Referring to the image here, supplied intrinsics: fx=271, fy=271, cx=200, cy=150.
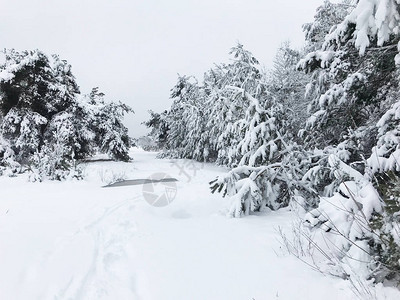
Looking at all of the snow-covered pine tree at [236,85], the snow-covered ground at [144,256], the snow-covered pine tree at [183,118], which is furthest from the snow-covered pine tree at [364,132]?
the snow-covered pine tree at [183,118]

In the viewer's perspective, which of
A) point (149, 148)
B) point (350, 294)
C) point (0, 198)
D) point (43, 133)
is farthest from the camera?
point (149, 148)

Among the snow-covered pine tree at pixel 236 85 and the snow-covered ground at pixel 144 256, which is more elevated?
the snow-covered pine tree at pixel 236 85

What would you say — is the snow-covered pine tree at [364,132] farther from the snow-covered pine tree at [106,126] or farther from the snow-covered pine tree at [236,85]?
the snow-covered pine tree at [106,126]

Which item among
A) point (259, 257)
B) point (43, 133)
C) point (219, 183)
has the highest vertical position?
point (43, 133)

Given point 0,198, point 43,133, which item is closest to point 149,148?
point 43,133

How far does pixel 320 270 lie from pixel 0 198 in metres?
6.80

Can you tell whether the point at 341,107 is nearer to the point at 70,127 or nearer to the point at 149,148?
the point at 70,127

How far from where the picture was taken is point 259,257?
3.47 m

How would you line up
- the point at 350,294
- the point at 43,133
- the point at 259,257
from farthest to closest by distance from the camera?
the point at 43,133 < the point at 259,257 < the point at 350,294

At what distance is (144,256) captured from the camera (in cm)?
367

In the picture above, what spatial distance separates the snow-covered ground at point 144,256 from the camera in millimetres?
2742

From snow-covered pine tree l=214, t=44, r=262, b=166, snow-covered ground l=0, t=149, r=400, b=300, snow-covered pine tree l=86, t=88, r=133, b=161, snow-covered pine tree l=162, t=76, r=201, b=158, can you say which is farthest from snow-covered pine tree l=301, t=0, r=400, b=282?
snow-covered pine tree l=86, t=88, r=133, b=161

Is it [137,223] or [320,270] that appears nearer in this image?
[320,270]

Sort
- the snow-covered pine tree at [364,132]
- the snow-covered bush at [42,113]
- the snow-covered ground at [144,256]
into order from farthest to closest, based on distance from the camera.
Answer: the snow-covered bush at [42,113]
the snow-covered ground at [144,256]
the snow-covered pine tree at [364,132]
